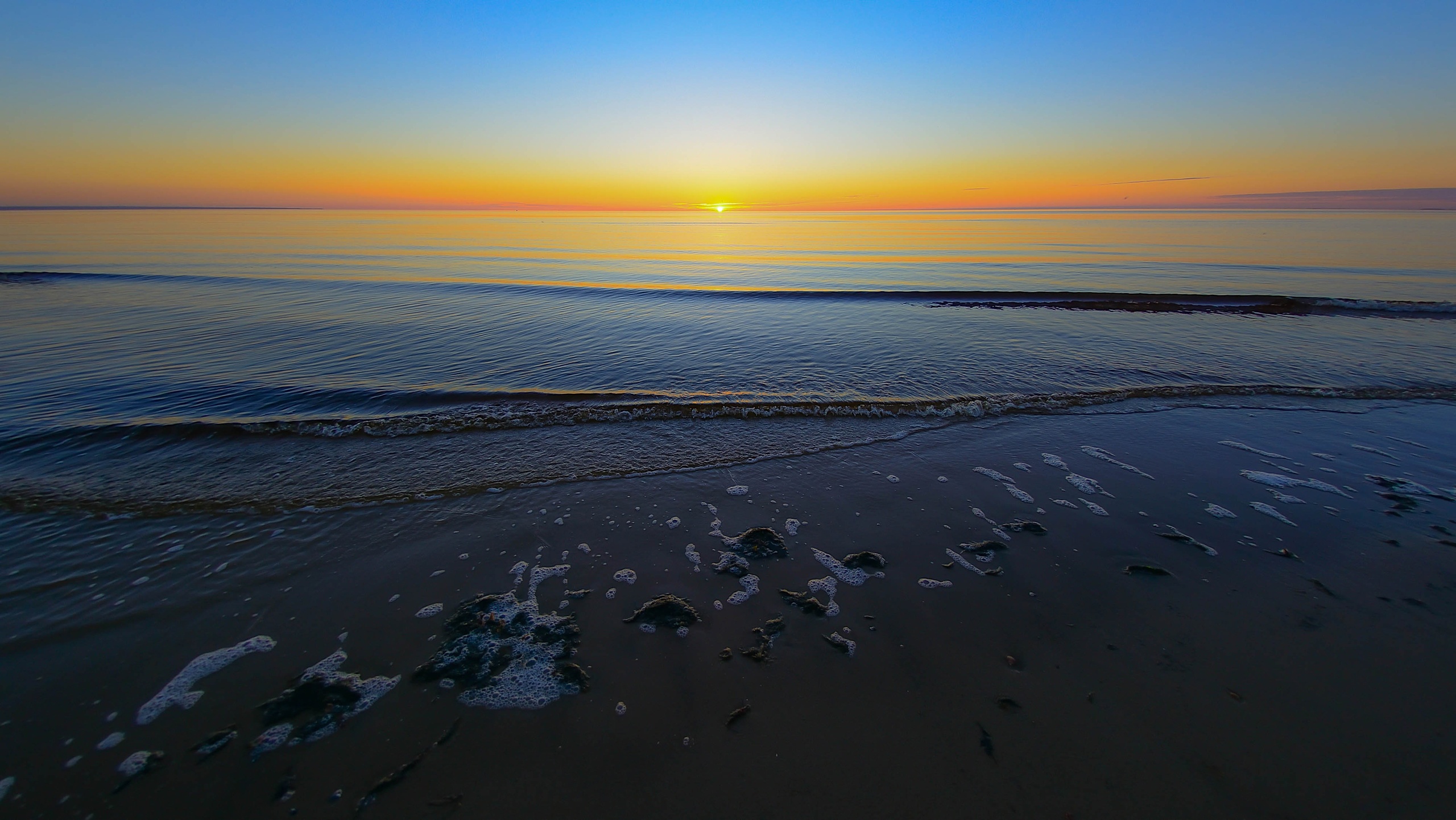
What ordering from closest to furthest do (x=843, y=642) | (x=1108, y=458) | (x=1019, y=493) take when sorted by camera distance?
(x=843, y=642) < (x=1019, y=493) < (x=1108, y=458)

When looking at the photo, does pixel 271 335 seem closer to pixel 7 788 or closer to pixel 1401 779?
pixel 7 788

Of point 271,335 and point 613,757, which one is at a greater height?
point 271,335

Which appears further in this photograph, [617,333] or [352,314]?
[352,314]

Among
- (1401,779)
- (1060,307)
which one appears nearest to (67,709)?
(1401,779)

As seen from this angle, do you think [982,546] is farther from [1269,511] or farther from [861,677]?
[1269,511]

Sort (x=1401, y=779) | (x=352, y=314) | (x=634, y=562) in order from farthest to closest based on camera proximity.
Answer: (x=352, y=314), (x=634, y=562), (x=1401, y=779)

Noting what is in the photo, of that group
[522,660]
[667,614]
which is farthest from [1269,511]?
[522,660]
